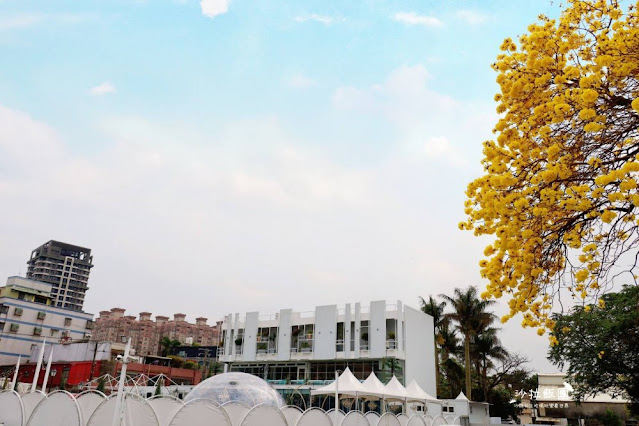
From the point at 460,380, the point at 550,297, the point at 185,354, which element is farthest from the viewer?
the point at 185,354

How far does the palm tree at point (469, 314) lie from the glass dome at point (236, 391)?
27.3m

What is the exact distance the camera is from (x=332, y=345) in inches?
1620

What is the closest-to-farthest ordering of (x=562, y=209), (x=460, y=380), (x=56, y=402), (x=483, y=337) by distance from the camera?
1. (x=562, y=209)
2. (x=56, y=402)
3. (x=483, y=337)
4. (x=460, y=380)

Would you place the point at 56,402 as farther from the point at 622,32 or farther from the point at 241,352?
the point at 241,352

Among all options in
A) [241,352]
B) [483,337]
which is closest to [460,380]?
[483,337]

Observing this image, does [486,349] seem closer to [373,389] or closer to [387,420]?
[373,389]

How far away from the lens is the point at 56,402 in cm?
1212

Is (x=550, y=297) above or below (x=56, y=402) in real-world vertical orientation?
above

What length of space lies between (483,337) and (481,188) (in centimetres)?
4184

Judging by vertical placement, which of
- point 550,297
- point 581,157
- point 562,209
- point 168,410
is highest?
point 581,157

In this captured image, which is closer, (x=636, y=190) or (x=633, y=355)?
(x=636, y=190)

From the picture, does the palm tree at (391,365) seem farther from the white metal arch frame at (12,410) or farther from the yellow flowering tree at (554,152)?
the yellow flowering tree at (554,152)

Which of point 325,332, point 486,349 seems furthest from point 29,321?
point 486,349

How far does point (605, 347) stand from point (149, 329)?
124 m
